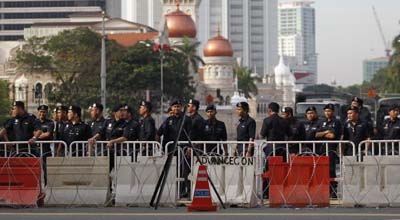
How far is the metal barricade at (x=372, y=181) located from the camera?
18.9 metres

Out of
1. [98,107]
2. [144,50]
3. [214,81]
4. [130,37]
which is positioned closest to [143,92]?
[144,50]

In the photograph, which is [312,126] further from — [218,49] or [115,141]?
[218,49]

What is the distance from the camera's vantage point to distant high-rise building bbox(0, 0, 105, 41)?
147 m

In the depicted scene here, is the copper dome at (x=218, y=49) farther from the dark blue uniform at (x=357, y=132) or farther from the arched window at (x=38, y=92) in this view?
the dark blue uniform at (x=357, y=132)

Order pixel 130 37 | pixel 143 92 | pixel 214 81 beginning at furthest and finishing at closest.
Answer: pixel 214 81, pixel 130 37, pixel 143 92

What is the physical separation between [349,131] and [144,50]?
216 feet

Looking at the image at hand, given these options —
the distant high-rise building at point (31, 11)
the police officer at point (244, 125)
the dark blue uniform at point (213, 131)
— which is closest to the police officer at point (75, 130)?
the dark blue uniform at point (213, 131)

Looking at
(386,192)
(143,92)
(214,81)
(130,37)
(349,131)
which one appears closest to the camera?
(386,192)

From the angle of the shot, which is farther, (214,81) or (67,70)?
(214,81)

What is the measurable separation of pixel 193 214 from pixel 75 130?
3.83m

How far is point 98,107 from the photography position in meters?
21.0

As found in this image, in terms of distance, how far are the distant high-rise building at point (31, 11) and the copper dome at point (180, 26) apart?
2383cm

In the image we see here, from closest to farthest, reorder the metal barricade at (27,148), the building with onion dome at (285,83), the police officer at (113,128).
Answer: the metal barricade at (27,148)
the police officer at (113,128)
the building with onion dome at (285,83)

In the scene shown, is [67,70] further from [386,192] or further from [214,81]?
[386,192]
